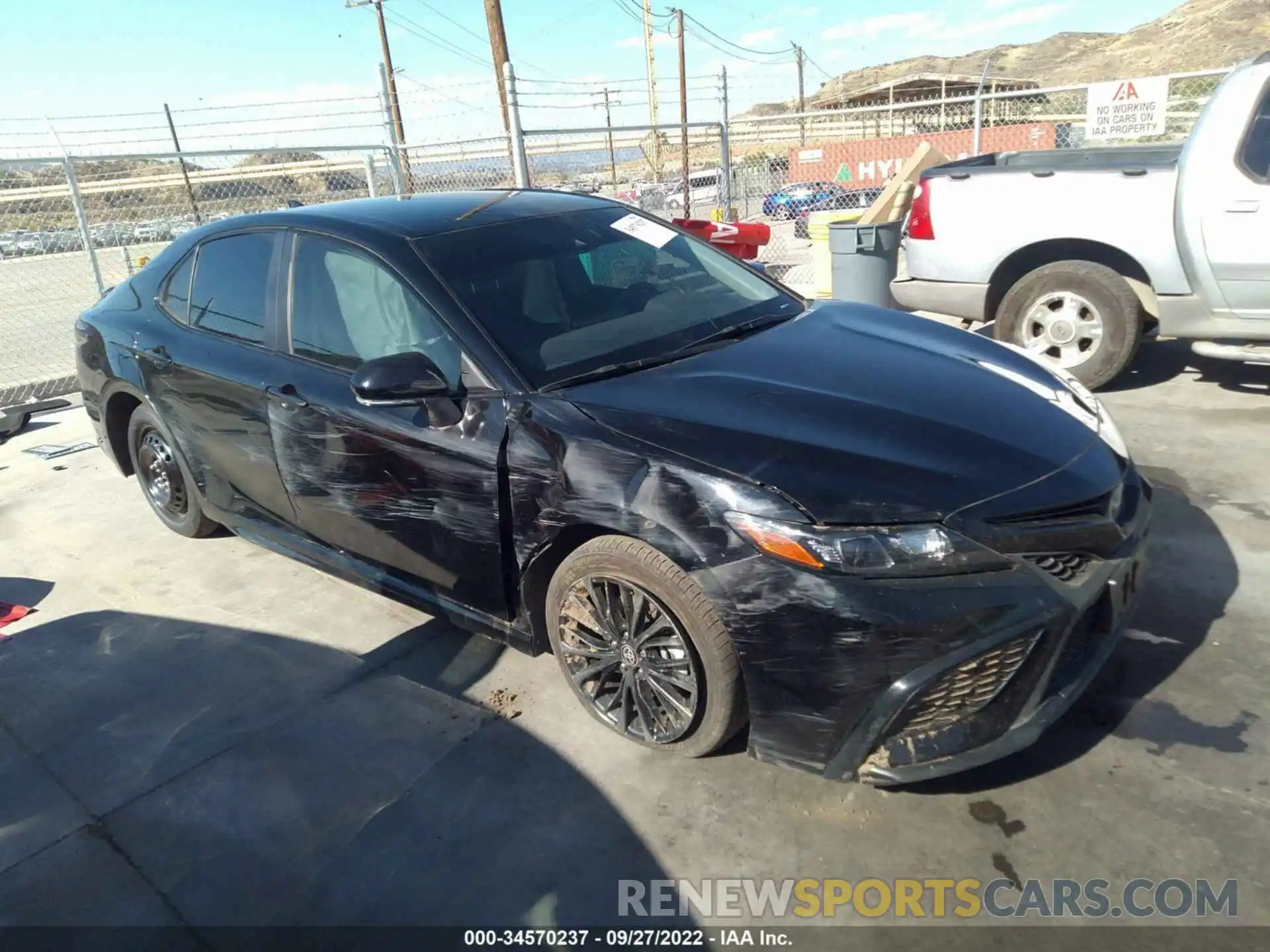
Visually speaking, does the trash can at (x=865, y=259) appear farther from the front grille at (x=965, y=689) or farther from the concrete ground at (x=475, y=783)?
the front grille at (x=965, y=689)

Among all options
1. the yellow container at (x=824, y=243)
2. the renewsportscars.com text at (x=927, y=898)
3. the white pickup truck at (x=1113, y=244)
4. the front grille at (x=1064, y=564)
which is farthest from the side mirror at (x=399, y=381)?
the yellow container at (x=824, y=243)

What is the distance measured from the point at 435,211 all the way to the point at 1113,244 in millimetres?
4136

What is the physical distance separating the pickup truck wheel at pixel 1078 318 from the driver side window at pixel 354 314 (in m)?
3.99

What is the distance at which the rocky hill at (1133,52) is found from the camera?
174 ft

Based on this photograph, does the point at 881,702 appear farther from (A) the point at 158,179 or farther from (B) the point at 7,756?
(A) the point at 158,179

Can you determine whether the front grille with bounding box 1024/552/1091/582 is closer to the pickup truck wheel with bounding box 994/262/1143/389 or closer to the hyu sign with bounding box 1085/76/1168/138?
the pickup truck wheel with bounding box 994/262/1143/389

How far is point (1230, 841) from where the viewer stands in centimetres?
223

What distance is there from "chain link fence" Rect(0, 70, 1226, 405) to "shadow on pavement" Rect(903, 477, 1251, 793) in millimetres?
4284

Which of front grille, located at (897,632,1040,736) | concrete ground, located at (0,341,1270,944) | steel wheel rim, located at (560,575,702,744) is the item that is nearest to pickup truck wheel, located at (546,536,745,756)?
steel wheel rim, located at (560,575,702,744)

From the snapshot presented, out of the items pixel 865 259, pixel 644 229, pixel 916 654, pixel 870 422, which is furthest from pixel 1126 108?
pixel 916 654

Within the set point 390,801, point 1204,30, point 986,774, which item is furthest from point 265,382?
point 1204,30

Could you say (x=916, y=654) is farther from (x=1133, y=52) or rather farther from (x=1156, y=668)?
(x=1133, y=52)

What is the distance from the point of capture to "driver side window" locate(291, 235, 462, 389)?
298 centimetres

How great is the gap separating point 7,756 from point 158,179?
1117 cm
